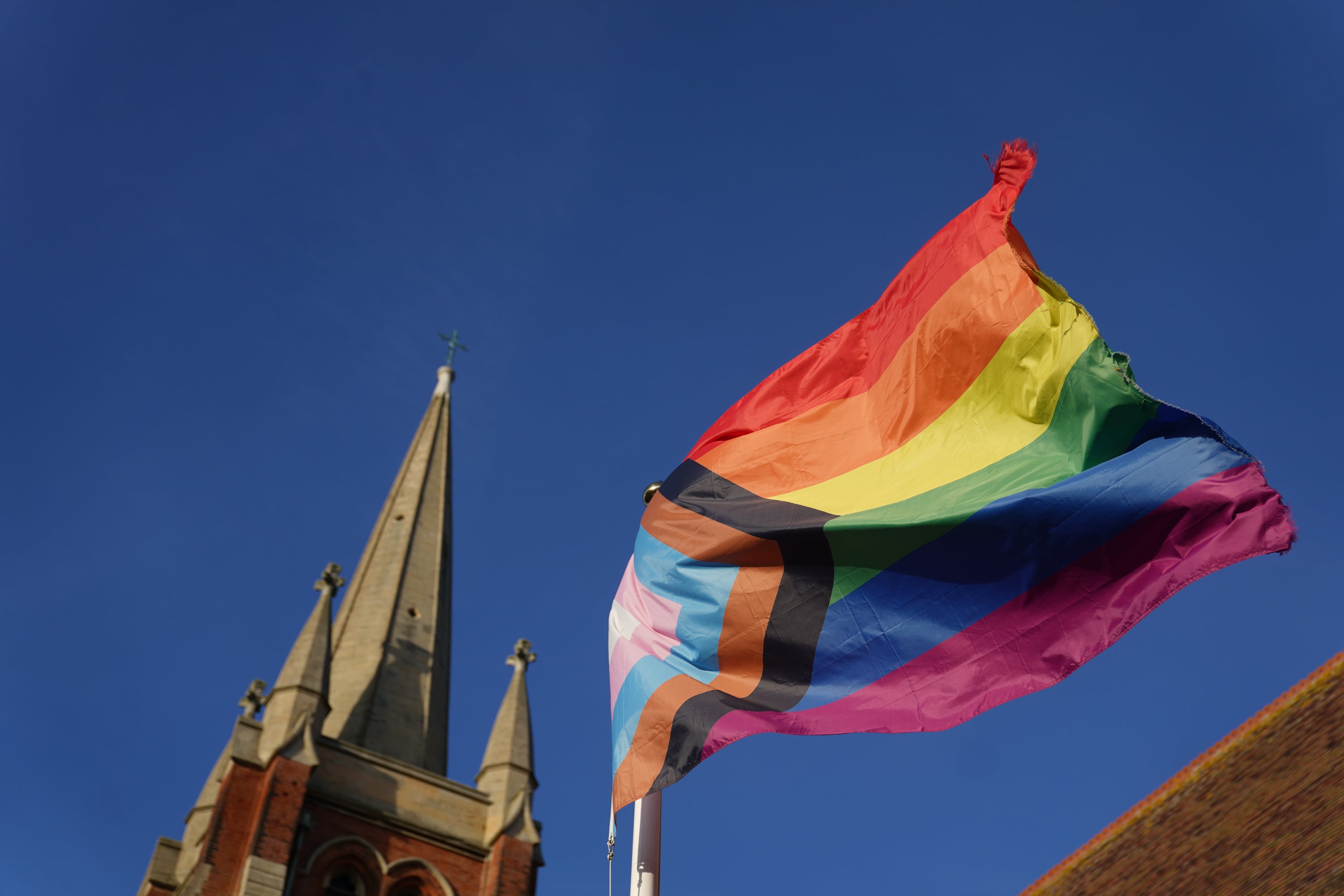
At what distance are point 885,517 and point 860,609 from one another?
72 centimetres

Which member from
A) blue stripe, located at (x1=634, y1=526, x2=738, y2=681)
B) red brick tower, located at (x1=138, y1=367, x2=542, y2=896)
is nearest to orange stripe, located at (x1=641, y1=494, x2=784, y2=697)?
blue stripe, located at (x1=634, y1=526, x2=738, y2=681)

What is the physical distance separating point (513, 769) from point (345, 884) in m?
4.59

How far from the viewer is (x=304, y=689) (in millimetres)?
32188

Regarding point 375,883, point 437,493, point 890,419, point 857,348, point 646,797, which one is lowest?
point 646,797

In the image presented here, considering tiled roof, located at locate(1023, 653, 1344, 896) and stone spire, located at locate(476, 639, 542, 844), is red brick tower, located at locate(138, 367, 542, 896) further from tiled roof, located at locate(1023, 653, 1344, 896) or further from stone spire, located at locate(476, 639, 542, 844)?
tiled roof, located at locate(1023, 653, 1344, 896)

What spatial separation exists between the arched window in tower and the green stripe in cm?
2118

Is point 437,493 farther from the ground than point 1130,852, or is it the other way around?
point 437,493

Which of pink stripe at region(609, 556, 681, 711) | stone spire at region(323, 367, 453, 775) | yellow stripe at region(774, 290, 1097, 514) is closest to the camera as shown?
yellow stripe at region(774, 290, 1097, 514)

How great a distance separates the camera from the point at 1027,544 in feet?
35.1

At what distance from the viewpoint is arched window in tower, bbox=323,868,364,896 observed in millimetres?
29922

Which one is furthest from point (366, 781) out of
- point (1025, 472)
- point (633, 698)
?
point (1025, 472)

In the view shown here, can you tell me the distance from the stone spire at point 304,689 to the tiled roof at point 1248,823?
1918cm

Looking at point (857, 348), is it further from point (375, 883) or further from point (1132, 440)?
point (375, 883)

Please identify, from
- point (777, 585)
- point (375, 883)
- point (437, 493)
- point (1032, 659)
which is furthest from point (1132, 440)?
point (437, 493)
